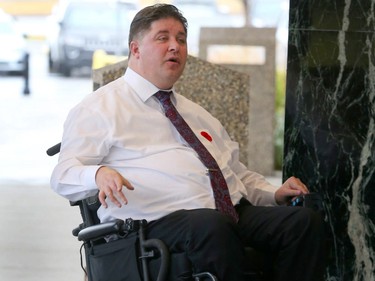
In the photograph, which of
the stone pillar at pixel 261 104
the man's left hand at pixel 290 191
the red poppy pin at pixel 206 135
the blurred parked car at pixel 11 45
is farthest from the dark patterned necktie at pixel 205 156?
the blurred parked car at pixel 11 45

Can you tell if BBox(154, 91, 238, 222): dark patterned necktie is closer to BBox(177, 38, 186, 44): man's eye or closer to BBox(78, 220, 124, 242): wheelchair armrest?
BBox(177, 38, 186, 44): man's eye

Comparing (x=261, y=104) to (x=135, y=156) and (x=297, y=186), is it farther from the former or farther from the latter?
(x=135, y=156)

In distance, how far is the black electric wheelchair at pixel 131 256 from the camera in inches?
139

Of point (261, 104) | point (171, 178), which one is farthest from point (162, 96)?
point (261, 104)

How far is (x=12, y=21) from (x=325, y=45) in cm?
987

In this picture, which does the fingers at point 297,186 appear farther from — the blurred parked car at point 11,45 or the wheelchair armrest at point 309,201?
the blurred parked car at point 11,45

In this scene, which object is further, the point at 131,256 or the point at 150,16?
the point at 150,16

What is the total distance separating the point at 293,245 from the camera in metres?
3.69

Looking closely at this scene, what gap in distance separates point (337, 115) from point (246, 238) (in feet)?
3.16

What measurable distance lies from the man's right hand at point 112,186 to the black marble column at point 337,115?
1282 millimetres

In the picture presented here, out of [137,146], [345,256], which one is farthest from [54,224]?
[137,146]

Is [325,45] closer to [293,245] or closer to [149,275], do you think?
[293,245]

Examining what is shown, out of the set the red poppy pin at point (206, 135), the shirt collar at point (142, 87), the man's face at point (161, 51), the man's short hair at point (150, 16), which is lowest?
the red poppy pin at point (206, 135)

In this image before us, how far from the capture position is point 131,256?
142 inches
